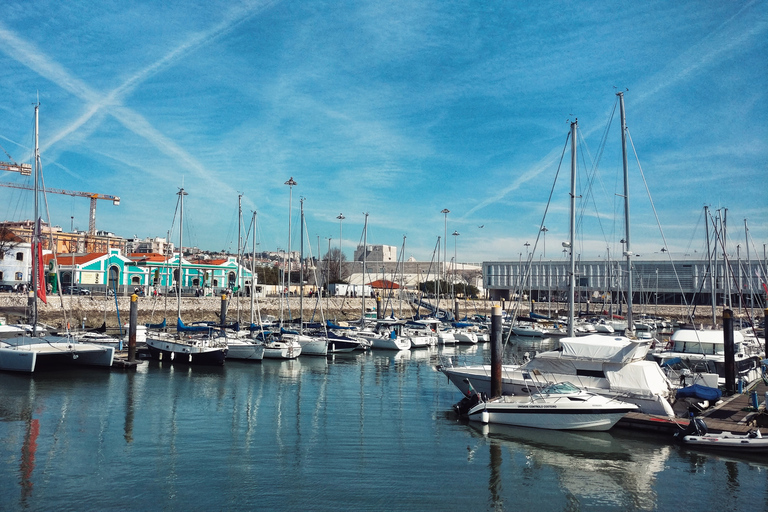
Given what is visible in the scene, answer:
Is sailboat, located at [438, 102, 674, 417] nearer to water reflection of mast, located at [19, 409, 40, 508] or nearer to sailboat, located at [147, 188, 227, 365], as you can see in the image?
water reflection of mast, located at [19, 409, 40, 508]

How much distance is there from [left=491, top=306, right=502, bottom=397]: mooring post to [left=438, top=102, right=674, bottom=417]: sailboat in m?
0.98

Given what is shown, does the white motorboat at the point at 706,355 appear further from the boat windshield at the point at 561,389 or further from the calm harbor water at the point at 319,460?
the calm harbor water at the point at 319,460

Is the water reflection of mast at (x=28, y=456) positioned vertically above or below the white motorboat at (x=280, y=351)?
below

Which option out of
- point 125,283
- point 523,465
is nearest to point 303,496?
point 523,465

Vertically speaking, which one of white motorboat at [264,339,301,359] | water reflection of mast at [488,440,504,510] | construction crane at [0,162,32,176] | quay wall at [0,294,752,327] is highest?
construction crane at [0,162,32,176]

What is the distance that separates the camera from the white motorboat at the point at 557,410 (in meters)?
19.7

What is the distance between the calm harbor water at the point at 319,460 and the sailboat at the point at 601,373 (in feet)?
6.12

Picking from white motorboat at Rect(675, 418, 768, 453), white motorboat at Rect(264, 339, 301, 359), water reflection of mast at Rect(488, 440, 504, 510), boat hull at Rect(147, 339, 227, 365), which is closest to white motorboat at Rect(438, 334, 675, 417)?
white motorboat at Rect(675, 418, 768, 453)

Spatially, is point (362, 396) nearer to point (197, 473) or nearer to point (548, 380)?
point (548, 380)

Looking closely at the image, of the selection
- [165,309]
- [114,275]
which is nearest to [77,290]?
[114,275]

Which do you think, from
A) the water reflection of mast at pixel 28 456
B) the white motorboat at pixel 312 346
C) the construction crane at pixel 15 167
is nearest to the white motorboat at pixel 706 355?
the white motorboat at pixel 312 346

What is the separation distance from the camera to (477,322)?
67.9 meters

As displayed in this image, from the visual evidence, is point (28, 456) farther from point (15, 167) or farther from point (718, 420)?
point (15, 167)

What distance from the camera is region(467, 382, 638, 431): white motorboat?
64.7ft
